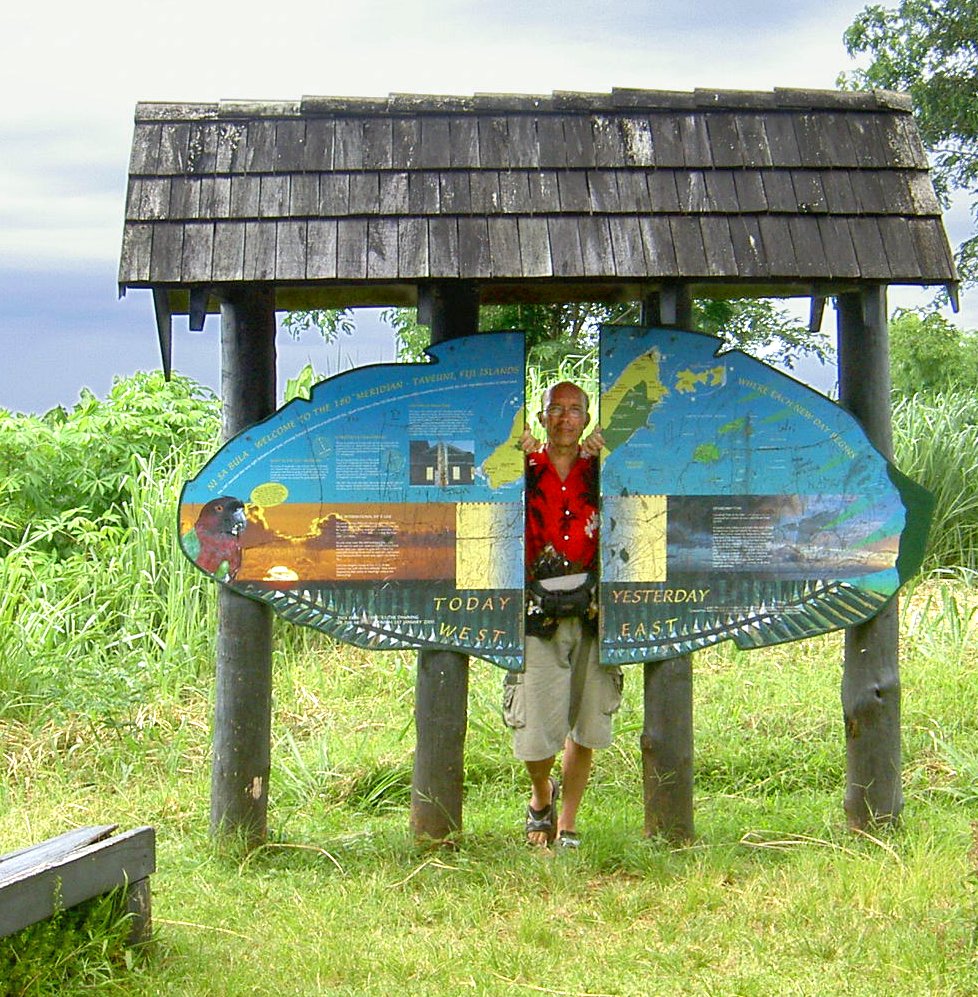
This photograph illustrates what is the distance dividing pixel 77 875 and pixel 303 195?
270 cm

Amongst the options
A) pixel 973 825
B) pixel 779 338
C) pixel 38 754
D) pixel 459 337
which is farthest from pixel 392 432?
pixel 779 338

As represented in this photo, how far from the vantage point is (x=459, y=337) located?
5281mm

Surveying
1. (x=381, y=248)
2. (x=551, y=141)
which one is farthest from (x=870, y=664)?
(x=381, y=248)

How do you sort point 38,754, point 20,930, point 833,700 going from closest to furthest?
point 20,930 < point 38,754 < point 833,700

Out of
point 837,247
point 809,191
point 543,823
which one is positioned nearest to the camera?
point 837,247

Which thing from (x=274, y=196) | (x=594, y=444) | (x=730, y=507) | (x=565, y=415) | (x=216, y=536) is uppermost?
(x=274, y=196)

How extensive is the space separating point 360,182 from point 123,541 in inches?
215

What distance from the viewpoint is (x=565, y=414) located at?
5.25m

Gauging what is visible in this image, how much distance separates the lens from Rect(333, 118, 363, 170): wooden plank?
17.1ft

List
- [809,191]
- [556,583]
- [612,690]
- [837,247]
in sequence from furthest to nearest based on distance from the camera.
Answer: [612,690]
[556,583]
[809,191]
[837,247]

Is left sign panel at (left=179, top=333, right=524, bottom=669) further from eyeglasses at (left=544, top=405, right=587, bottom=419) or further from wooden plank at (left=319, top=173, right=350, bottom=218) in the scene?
wooden plank at (left=319, top=173, right=350, bottom=218)

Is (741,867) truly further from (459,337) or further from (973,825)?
(459,337)

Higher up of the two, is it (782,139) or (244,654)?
(782,139)

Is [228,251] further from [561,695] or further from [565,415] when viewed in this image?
[561,695]
